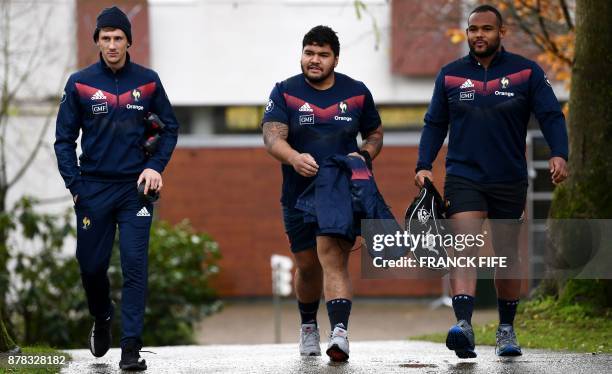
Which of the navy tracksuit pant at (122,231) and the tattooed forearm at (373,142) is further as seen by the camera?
the tattooed forearm at (373,142)

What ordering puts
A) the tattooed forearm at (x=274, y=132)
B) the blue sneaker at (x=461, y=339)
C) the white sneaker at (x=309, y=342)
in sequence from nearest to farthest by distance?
the blue sneaker at (x=461, y=339), the tattooed forearm at (x=274, y=132), the white sneaker at (x=309, y=342)

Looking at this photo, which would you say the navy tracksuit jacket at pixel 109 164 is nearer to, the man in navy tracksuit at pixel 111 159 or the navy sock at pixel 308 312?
the man in navy tracksuit at pixel 111 159

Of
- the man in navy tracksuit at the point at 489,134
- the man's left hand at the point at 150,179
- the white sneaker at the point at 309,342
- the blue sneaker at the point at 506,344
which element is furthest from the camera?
the white sneaker at the point at 309,342

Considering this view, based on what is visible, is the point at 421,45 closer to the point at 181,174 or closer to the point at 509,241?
the point at 181,174

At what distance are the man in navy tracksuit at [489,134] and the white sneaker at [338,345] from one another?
72 centimetres

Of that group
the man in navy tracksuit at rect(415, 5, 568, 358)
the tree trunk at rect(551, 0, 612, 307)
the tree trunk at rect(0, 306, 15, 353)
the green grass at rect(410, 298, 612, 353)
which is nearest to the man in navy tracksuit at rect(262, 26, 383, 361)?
the man in navy tracksuit at rect(415, 5, 568, 358)

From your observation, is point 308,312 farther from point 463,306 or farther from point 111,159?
point 111,159

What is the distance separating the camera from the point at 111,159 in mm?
7562

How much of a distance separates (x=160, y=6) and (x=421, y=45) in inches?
255

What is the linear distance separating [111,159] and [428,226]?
2.00 metres

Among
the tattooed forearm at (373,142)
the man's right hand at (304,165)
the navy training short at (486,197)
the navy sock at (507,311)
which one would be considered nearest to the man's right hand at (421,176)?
the navy training short at (486,197)

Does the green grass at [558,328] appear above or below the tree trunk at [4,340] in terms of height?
below

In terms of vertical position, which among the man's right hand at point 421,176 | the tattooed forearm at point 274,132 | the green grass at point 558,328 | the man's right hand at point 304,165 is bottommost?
the green grass at point 558,328

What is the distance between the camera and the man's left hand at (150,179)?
749 centimetres
